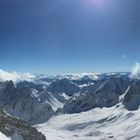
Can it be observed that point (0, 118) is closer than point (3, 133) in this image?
No

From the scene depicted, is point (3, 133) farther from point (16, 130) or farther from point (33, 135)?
point (33, 135)

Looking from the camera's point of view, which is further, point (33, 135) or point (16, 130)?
point (33, 135)

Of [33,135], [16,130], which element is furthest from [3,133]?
[33,135]

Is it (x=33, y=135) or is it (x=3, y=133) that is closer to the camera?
(x=3, y=133)
